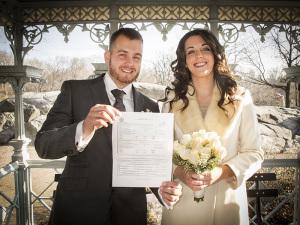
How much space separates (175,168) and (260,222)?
11.4 feet

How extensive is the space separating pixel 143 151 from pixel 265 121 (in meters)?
19.0

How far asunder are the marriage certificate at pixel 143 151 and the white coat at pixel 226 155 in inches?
21.6

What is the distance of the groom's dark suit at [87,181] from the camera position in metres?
2.28

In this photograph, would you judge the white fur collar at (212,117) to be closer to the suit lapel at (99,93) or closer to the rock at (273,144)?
the suit lapel at (99,93)

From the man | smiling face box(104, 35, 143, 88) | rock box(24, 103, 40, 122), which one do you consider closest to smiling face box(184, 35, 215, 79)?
smiling face box(104, 35, 143, 88)

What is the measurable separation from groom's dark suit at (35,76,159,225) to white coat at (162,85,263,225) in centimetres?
53

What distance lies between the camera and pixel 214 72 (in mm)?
2943

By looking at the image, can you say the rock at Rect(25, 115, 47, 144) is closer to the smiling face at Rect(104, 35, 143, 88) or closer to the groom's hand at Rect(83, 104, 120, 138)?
the smiling face at Rect(104, 35, 143, 88)

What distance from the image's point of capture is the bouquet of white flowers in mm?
2133

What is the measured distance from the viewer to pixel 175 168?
8.53ft

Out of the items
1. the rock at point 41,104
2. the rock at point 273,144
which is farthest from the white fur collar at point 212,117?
the rock at point 41,104

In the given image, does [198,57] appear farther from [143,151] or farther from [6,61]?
[6,61]

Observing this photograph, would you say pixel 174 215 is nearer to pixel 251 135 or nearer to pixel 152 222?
pixel 251 135

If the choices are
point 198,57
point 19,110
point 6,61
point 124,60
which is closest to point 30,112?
point 6,61
